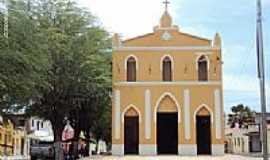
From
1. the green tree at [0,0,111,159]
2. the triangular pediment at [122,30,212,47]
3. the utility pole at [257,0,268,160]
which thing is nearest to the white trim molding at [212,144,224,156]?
the triangular pediment at [122,30,212,47]

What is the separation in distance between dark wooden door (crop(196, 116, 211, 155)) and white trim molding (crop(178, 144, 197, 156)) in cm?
100

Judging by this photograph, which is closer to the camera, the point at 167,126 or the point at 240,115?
the point at 167,126

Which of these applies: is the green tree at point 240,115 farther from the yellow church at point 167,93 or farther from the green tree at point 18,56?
the green tree at point 18,56

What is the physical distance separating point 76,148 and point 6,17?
2390 cm

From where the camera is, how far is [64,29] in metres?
35.5

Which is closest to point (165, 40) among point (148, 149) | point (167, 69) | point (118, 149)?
point (167, 69)

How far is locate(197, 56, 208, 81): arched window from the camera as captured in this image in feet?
131

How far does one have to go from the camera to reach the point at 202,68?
4025 cm

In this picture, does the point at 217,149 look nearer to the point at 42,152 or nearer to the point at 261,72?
the point at 42,152

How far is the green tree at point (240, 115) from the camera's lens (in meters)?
83.0

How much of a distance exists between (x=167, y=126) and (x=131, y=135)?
2.91m

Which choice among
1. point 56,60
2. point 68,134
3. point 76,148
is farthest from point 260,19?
point 68,134

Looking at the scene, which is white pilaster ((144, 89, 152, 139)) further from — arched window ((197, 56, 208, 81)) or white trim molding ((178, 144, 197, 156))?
arched window ((197, 56, 208, 81))

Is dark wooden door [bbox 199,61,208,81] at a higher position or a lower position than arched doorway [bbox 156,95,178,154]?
higher
